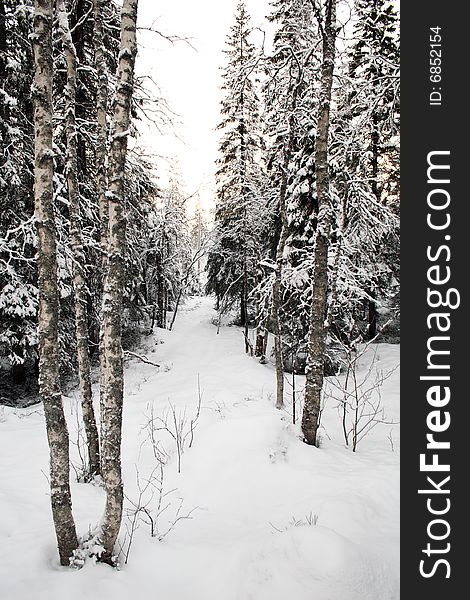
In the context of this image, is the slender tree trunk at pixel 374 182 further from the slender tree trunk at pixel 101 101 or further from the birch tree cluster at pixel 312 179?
the slender tree trunk at pixel 101 101

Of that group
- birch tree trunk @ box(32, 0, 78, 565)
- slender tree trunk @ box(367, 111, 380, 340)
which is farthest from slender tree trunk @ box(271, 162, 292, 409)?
slender tree trunk @ box(367, 111, 380, 340)

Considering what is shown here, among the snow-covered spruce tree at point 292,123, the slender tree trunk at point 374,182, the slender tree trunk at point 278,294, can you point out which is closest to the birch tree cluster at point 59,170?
the snow-covered spruce tree at point 292,123

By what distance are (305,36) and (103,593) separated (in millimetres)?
9793

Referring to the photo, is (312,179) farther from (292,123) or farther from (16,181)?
(16,181)

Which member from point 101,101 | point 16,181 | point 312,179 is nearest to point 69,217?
point 101,101

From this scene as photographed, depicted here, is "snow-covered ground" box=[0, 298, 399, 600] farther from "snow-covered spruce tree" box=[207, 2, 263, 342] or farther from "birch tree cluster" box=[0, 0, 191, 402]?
"snow-covered spruce tree" box=[207, 2, 263, 342]

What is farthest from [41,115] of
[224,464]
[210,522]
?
[224,464]

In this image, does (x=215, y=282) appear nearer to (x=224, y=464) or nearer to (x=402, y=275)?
(x=224, y=464)

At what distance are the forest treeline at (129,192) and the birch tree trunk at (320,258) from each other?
0.02 metres

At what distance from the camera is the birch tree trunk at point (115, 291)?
12.3 feet

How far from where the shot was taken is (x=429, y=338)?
3721mm

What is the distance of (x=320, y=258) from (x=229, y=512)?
13.3 feet

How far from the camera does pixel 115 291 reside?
3.88 m

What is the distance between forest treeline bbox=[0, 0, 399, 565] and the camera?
12.3ft
